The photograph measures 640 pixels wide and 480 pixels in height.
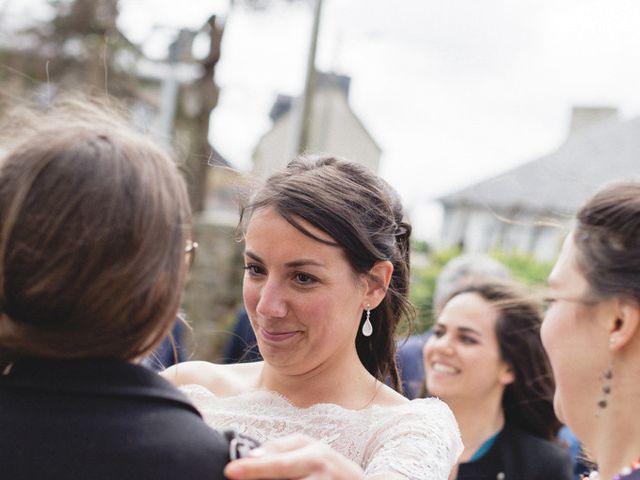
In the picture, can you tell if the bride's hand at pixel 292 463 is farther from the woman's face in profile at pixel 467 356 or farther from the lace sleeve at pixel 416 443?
the woman's face in profile at pixel 467 356

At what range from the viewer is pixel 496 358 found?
3.83 m

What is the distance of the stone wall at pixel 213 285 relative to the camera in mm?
9031

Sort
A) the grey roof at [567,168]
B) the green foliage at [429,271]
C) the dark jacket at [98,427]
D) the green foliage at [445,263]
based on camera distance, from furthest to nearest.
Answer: the grey roof at [567,168] → the green foliage at [445,263] → the green foliage at [429,271] → the dark jacket at [98,427]

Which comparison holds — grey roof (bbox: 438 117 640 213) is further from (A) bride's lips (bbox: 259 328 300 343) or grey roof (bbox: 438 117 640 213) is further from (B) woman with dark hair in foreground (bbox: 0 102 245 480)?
(B) woman with dark hair in foreground (bbox: 0 102 245 480)

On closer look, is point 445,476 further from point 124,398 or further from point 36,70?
point 36,70

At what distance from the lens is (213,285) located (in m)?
9.15

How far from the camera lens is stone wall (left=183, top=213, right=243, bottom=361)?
9031 mm

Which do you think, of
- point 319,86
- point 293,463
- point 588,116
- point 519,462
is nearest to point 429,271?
point 519,462

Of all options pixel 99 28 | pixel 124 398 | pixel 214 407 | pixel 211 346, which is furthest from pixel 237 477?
pixel 99 28

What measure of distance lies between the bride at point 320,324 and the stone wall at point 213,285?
6623mm

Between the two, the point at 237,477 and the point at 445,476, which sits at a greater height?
the point at 237,477

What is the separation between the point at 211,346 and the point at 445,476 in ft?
A: 24.4

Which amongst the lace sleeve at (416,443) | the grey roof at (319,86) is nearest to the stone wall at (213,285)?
the grey roof at (319,86)

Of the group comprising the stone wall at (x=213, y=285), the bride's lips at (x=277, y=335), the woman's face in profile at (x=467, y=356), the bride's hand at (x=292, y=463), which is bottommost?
the stone wall at (x=213, y=285)
